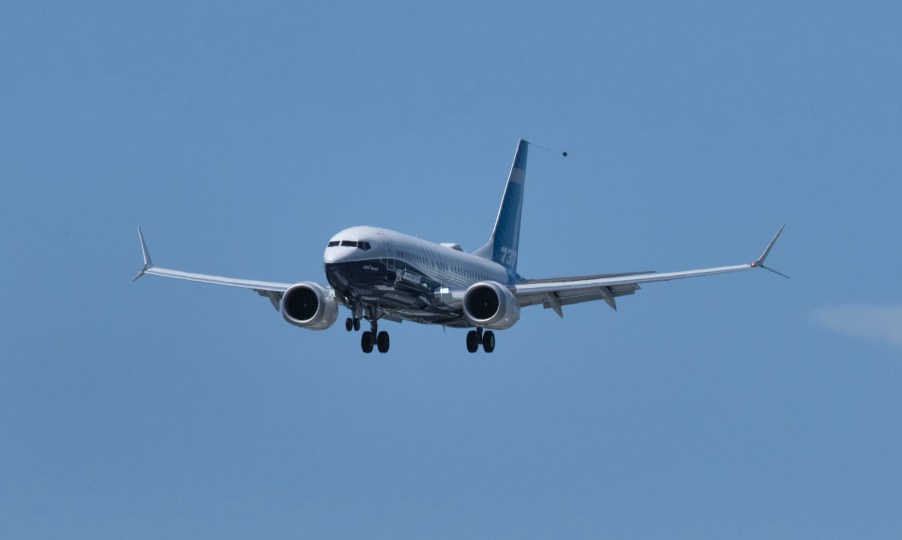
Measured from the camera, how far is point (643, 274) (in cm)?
6906

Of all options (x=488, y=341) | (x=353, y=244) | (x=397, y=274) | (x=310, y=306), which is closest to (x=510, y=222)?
(x=488, y=341)

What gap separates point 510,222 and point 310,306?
20.8 m

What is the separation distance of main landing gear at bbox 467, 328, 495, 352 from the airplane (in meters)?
0.04

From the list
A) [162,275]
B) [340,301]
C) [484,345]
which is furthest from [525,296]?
[162,275]

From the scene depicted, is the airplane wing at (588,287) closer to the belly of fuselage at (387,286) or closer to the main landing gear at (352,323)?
the belly of fuselage at (387,286)

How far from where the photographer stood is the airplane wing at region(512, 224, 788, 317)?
68.2 m

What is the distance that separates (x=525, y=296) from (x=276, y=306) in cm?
1089

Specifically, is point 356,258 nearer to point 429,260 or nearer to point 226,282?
point 429,260

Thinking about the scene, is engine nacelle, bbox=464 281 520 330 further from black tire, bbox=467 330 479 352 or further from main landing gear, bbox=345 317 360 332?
main landing gear, bbox=345 317 360 332

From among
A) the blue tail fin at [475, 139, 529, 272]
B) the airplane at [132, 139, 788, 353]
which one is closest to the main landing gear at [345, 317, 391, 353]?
the airplane at [132, 139, 788, 353]

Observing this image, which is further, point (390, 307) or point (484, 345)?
point (484, 345)

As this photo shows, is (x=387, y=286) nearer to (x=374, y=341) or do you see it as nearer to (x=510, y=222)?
(x=374, y=341)

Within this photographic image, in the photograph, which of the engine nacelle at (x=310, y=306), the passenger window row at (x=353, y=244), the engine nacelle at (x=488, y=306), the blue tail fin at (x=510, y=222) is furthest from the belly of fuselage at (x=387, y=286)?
the blue tail fin at (x=510, y=222)

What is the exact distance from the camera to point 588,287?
2712 inches
